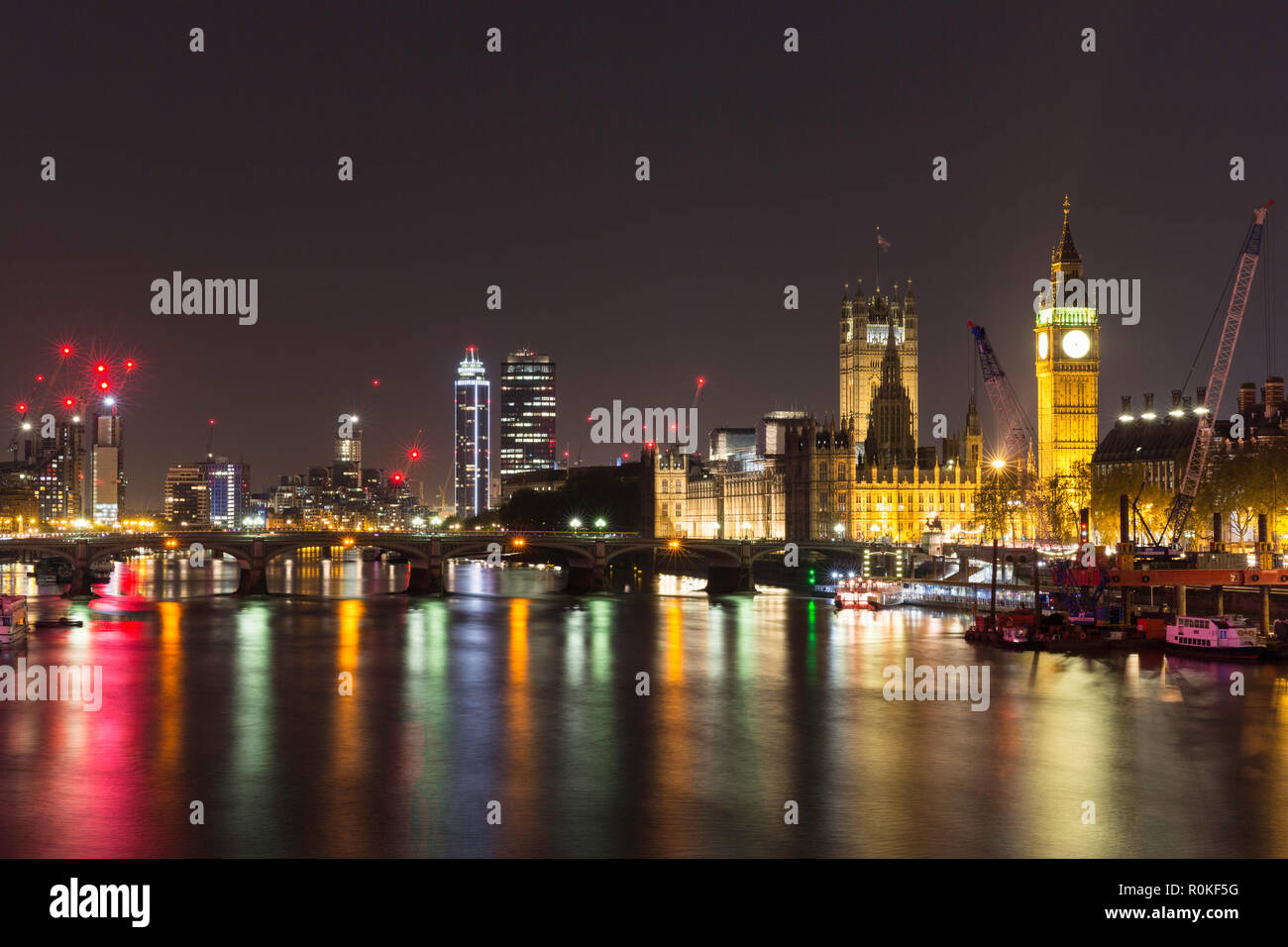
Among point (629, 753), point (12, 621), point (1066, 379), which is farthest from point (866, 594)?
point (1066, 379)

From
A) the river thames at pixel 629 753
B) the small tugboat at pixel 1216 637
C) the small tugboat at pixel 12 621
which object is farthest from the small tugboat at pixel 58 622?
the small tugboat at pixel 1216 637

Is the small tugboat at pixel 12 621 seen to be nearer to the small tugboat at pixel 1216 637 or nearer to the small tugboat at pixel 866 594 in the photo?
the small tugboat at pixel 866 594

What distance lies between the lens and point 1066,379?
18725cm

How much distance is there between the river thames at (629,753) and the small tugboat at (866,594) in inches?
1034

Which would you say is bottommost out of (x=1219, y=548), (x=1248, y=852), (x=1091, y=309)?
(x=1248, y=852)

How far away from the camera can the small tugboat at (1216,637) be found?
3051 inches

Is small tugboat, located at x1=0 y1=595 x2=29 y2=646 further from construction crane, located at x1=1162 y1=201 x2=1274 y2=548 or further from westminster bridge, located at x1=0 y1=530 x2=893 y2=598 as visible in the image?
construction crane, located at x1=1162 y1=201 x2=1274 y2=548

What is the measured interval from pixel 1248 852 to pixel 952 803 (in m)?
8.50

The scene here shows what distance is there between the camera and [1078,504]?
534 feet

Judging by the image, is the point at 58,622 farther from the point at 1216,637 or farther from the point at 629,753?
the point at 1216,637

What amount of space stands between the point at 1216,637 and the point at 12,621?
66943 millimetres

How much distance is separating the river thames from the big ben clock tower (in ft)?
326

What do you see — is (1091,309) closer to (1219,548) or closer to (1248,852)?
(1219,548)

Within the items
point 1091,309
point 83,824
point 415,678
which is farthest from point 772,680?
point 1091,309
